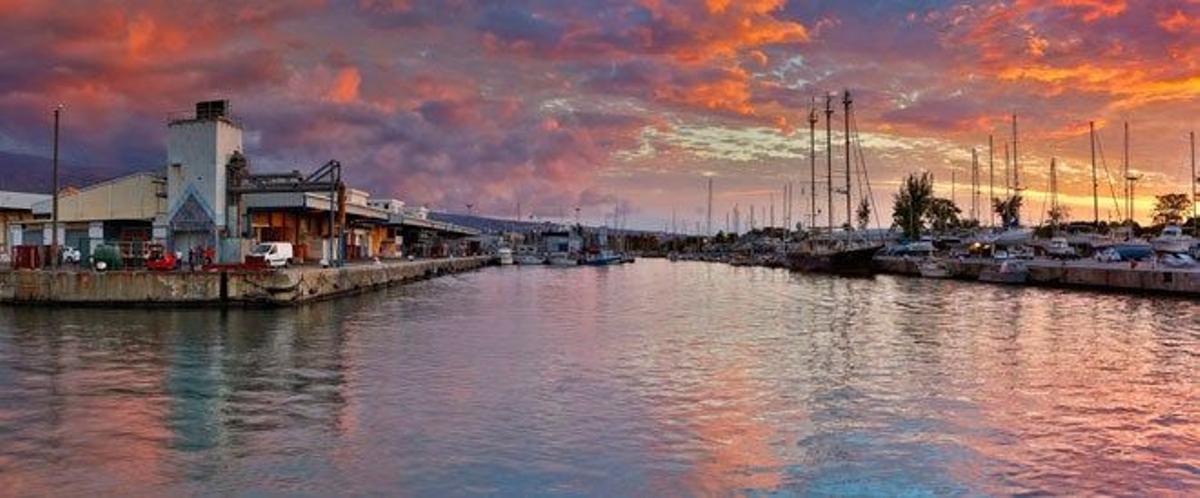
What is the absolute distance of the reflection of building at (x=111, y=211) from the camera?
63000mm

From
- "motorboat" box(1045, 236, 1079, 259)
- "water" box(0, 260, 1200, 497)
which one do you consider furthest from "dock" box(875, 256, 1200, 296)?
"water" box(0, 260, 1200, 497)

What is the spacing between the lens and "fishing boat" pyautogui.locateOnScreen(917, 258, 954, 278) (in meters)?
90.7

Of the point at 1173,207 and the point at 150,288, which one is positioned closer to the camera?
the point at 150,288

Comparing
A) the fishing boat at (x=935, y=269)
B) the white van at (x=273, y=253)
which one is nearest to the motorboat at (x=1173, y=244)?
the fishing boat at (x=935, y=269)

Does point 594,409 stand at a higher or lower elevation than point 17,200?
lower

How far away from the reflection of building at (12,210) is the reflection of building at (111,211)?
20.7 feet

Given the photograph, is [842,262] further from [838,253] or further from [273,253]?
[273,253]

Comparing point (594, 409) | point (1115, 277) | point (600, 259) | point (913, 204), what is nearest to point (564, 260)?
point (600, 259)

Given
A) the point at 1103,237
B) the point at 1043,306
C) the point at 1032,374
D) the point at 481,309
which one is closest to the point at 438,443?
the point at 1032,374

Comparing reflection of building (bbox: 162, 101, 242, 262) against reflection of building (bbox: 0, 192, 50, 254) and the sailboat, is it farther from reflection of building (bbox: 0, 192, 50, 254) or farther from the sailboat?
the sailboat

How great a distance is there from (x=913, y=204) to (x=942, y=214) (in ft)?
43.9

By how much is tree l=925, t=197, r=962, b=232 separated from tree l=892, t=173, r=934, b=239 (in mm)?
2208

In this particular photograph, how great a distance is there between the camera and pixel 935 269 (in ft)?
300

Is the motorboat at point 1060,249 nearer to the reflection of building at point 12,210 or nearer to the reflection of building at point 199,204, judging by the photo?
the reflection of building at point 199,204
